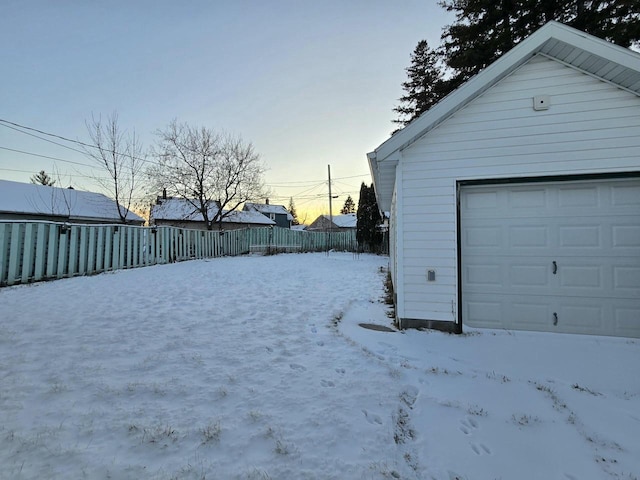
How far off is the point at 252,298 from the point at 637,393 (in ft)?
19.5

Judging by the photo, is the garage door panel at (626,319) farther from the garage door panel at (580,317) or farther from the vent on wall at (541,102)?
the vent on wall at (541,102)

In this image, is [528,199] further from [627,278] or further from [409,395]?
[409,395]

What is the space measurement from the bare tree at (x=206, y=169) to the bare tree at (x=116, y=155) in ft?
5.24

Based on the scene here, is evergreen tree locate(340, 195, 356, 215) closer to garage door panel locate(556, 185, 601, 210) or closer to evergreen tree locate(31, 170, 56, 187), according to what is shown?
evergreen tree locate(31, 170, 56, 187)

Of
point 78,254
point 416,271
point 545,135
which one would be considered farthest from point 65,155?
point 545,135

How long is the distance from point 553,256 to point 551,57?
9.41 ft

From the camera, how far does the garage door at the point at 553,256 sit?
4043 mm

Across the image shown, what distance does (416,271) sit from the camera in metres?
4.61

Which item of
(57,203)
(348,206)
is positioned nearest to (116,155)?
(57,203)

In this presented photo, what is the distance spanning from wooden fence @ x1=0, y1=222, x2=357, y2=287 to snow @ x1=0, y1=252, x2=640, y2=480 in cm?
303

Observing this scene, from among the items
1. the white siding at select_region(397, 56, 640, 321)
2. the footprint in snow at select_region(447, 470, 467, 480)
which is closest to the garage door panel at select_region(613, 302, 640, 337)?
the white siding at select_region(397, 56, 640, 321)

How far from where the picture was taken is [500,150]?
4.33 meters

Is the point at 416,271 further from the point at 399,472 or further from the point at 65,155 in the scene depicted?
the point at 65,155

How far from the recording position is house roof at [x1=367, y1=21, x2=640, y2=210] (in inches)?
145
